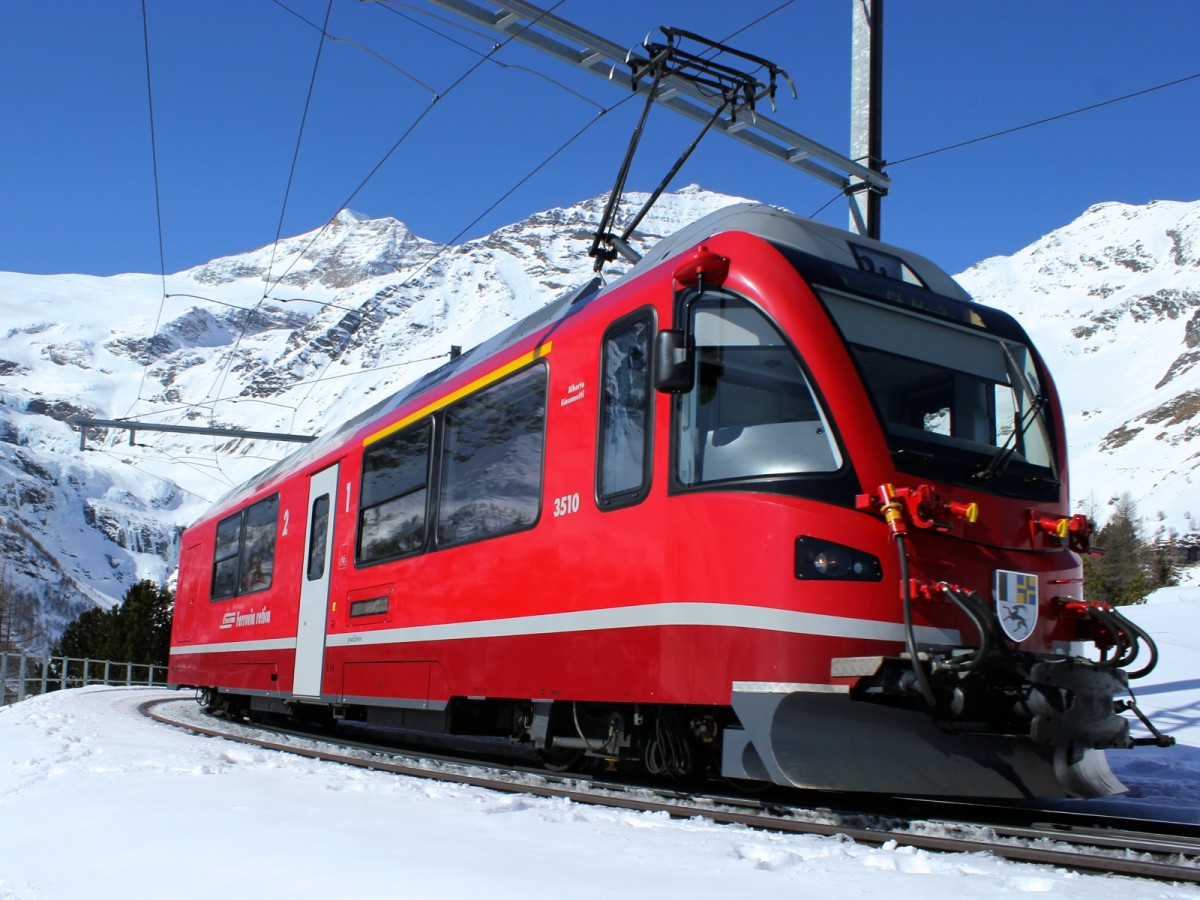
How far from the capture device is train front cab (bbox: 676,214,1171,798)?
529 cm

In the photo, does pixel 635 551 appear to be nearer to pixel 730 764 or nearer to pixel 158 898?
pixel 730 764

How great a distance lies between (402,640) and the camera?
350 inches

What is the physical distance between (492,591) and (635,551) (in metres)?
1.69

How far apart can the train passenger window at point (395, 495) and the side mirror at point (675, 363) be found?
345 centimetres

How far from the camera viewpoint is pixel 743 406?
6004 mm

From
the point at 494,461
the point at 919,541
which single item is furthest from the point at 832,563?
the point at 494,461

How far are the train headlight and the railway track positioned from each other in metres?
1.16

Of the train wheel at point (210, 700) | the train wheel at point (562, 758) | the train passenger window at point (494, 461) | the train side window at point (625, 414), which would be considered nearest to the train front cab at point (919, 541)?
the train side window at point (625, 414)

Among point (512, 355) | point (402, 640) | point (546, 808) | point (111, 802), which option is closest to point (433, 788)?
point (546, 808)

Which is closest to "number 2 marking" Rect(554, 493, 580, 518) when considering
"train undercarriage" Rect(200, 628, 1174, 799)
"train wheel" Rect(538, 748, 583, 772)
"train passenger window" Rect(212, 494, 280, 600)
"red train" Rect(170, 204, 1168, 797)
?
"red train" Rect(170, 204, 1168, 797)

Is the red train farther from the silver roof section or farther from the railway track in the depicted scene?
the railway track

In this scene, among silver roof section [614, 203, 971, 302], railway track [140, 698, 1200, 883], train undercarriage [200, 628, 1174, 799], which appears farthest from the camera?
silver roof section [614, 203, 971, 302]

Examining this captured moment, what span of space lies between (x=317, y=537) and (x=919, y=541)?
7304 mm

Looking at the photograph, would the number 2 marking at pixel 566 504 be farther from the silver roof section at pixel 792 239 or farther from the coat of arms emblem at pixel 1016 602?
the coat of arms emblem at pixel 1016 602
